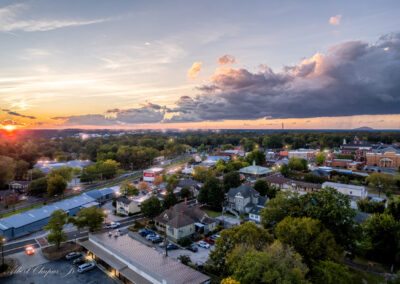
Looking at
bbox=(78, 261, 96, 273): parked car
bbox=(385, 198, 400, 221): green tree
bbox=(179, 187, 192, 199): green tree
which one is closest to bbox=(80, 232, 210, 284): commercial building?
bbox=(78, 261, 96, 273): parked car

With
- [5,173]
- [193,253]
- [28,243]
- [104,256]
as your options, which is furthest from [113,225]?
[5,173]

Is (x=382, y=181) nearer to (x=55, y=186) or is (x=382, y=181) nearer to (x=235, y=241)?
(x=235, y=241)

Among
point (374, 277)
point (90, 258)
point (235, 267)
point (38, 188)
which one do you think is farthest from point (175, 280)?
point (38, 188)

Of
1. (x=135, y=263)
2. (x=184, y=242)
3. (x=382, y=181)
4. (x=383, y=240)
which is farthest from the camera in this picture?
(x=382, y=181)

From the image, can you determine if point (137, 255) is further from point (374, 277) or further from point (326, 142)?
point (326, 142)

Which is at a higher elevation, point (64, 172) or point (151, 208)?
point (64, 172)

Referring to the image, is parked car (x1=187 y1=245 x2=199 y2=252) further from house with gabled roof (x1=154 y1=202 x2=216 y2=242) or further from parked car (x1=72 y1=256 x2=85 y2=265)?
parked car (x1=72 y1=256 x2=85 y2=265)
